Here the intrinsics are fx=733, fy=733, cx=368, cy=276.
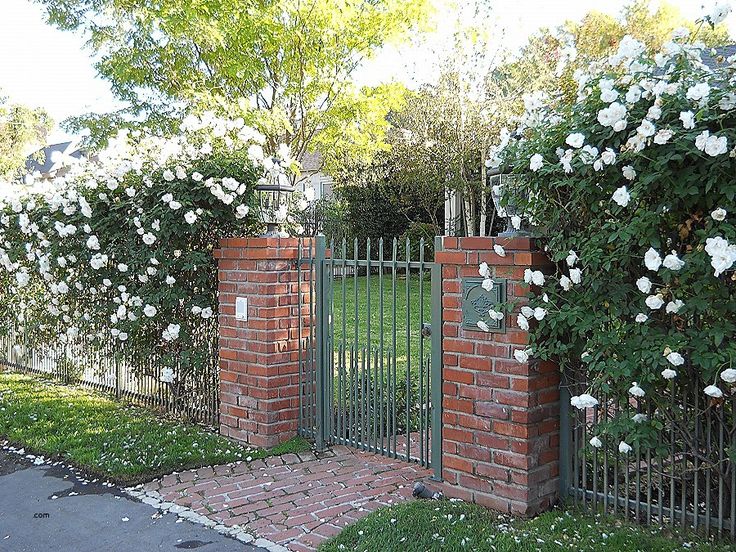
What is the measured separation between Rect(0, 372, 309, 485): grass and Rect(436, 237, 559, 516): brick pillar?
5.37 ft

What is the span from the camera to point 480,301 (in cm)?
391

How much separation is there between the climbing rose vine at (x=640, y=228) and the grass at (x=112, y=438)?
255 cm

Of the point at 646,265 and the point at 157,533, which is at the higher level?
the point at 646,265

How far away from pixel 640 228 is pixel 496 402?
1251mm

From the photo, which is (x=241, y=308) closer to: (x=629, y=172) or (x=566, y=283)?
(x=566, y=283)

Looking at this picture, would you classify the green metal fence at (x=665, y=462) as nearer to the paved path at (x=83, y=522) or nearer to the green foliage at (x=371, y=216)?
the paved path at (x=83, y=522)

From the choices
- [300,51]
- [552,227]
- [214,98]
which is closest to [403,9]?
[300,51]

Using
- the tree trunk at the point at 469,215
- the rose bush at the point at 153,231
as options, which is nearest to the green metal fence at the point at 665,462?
the rose bush at the point at 153,231

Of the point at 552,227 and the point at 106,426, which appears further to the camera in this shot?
the point at 106,426

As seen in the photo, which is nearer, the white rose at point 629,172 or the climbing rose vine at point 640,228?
the climbing rose vine at point 640,228

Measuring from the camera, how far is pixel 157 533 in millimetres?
3881

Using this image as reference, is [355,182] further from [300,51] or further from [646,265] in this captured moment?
[646,265]

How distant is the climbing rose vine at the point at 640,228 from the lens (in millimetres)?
2934

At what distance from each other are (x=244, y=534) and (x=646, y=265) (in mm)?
2410
